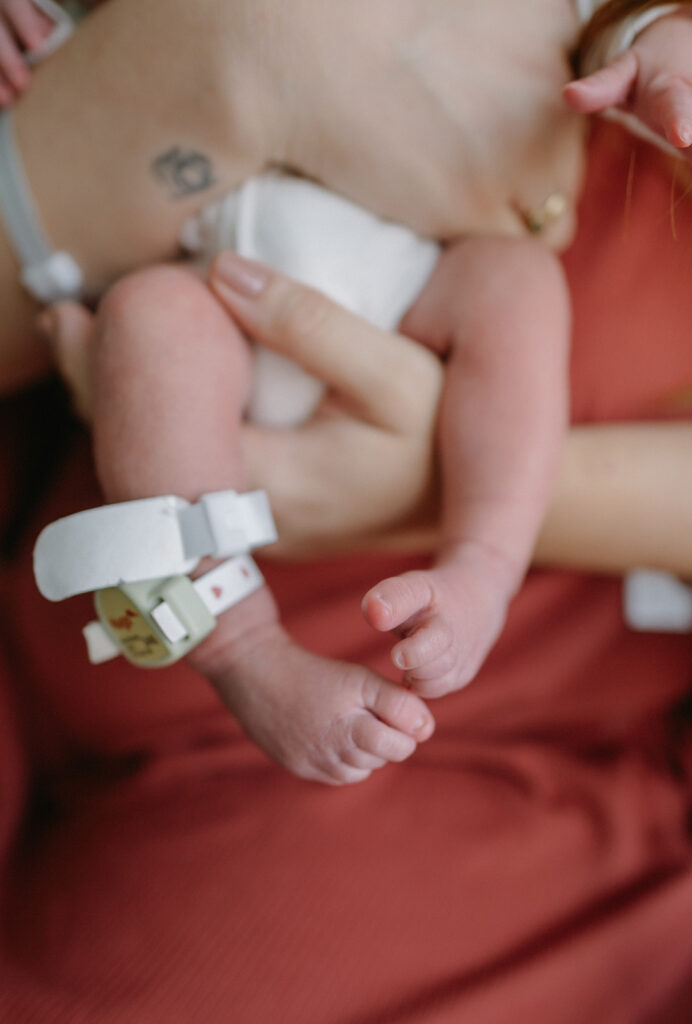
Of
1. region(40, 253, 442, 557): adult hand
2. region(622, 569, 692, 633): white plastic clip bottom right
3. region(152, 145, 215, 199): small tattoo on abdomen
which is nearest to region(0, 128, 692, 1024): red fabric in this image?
region(622, 569, 692, 633): white plastic clip bottom right

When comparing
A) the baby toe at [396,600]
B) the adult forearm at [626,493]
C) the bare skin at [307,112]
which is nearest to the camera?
the baby toe at [396,600]

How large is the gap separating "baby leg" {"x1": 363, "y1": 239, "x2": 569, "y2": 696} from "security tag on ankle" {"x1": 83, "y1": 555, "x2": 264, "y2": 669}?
0.13 meters

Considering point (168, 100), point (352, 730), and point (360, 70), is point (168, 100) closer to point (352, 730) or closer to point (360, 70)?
point (360, 70)

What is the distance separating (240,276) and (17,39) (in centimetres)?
27

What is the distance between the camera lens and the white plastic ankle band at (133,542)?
15.6 inches

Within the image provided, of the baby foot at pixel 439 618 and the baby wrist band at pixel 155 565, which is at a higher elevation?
the baby wrist band at pixel 155 565

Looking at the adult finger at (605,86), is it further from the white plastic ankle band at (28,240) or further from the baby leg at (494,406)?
the white plastic ankle band at (28,240)

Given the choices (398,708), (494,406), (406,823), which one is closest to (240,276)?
(494,406)

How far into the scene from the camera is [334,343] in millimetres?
514

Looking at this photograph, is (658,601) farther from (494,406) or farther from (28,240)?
(28,240)

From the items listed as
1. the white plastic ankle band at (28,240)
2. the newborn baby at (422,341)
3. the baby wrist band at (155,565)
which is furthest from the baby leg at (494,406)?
the white plastic ankle band at (28,240)

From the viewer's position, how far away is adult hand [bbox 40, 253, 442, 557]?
509 millimetres

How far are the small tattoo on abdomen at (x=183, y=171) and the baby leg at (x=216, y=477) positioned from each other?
100mm

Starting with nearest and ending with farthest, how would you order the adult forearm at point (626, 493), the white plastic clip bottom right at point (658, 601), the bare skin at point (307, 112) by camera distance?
the bare skin at point (307, 112) < the adult forearm at point (626, 493) < the white plastic clip bottom right at point (658, 601)
